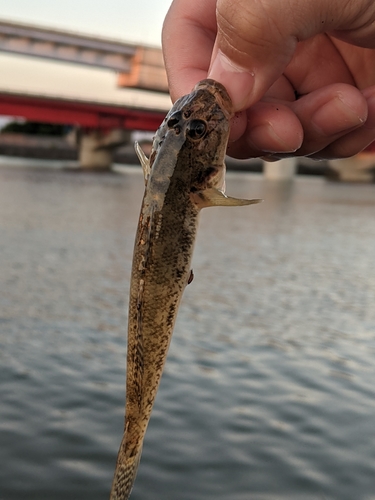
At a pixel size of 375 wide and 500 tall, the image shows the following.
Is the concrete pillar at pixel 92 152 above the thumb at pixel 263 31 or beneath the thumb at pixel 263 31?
above

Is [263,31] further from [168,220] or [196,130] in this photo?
[168,220]

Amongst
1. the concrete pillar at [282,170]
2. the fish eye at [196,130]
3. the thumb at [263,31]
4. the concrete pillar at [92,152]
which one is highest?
the concrete pillar at [282,170]

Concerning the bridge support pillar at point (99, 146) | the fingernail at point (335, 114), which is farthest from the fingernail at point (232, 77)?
the bridge support pillar at point (99, 146)

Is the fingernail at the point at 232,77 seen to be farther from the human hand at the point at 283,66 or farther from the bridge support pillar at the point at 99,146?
the bridge support pillar at the point at 99,146

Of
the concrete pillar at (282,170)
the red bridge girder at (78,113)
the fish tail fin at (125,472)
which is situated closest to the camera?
the fish tail fin at (125,472)

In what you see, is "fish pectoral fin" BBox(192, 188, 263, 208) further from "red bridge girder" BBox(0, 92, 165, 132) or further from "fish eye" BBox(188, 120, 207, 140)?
"red bridge girder" BBox(0, 92, 165, 132)

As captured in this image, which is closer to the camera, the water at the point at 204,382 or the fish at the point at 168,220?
the fish at the point at 168,220

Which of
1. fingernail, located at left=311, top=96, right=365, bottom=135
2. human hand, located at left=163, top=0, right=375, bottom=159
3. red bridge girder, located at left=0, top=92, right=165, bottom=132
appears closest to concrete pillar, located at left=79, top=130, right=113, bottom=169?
red bridge girder, located at left=0, top=92, right=165, bottom=132

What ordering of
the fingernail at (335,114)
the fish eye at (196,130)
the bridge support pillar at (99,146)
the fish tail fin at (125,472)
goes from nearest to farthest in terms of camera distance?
the fish eye at (196,130) < the fish tail fin at (125,472) < the fingernail at (335,114) < the bridge support pillar at (99,146)

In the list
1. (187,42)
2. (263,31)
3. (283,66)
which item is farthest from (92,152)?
(263,31)
